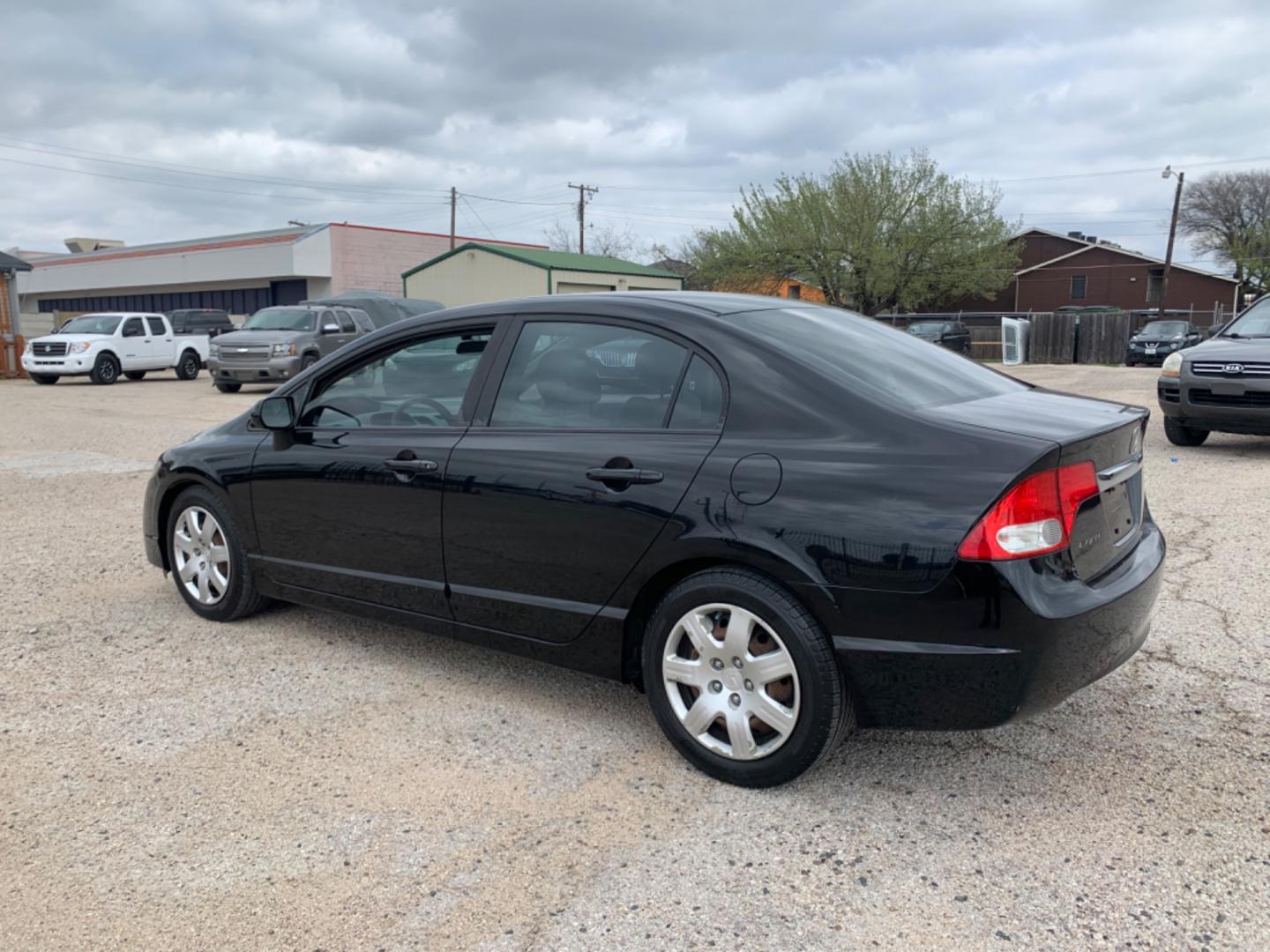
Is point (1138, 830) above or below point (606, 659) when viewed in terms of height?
below

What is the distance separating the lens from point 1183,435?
1026cm

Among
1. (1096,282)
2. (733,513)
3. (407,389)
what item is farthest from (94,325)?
(1096,282)

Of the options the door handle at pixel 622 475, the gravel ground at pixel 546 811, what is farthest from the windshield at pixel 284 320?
the door handle at pixel 622 475

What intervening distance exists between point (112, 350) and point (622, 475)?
23654mm

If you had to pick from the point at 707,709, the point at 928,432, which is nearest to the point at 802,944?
the point at 707,709

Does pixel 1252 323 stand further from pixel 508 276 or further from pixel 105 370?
pixel 508 276

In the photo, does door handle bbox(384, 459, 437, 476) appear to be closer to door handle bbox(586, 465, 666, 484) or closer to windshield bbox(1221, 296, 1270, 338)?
door handle bbox(586, 465, 666, 484)

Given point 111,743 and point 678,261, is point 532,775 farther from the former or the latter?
point 678,261

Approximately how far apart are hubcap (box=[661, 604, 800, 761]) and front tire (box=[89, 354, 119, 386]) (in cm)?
2366

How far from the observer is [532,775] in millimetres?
3320

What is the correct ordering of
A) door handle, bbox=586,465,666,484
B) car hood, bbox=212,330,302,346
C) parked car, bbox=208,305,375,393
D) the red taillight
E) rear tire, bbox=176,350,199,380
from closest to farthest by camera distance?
1. the red taillight
2. door handle, bbox=586,465,666,484
3. parked car, bbox=208,305,375,393
4. car hood, bbox=212,330,302,346
5. rear tire, bbox=176,350,199,380

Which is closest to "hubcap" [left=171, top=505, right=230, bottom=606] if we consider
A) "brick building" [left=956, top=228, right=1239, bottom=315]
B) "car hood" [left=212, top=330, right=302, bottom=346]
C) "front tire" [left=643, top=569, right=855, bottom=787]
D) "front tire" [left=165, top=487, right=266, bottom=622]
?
"front tire" [left=165, top=487, right=266, bottom=622]

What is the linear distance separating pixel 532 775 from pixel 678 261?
197ft

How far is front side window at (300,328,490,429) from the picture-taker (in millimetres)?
3988
